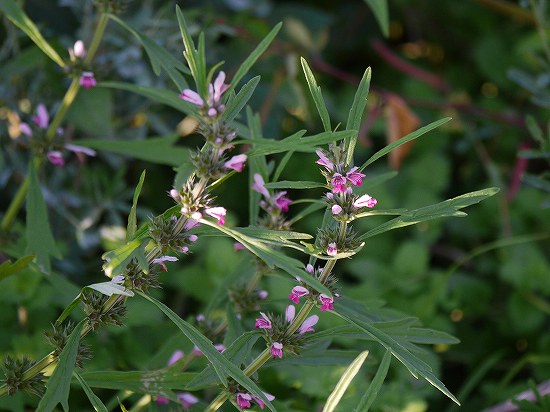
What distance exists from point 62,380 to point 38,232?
0.73ft

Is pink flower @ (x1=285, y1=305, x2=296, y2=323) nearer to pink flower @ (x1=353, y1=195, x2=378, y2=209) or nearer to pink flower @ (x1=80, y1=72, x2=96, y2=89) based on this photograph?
pink flower @ (x1=353, y1=195, x2=378, y2=209)

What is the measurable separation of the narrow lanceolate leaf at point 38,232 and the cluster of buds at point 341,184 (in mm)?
314

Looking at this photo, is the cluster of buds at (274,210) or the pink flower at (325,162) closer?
the pink flower at (325,162)

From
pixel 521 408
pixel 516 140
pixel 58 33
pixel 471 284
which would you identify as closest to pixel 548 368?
pixel 471 284

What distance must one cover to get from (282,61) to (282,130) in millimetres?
129

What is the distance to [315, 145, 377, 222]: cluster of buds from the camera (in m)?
0.58

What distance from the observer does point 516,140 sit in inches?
59.6

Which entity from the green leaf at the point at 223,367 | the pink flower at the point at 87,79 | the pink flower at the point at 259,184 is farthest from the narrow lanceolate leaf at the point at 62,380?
the pink flower at the point at 87,79

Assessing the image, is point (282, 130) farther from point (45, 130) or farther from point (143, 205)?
point (45, 130)

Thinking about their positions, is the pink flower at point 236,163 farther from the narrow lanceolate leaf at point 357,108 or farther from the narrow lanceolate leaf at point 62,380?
the narrow lanceolate leaf at point 62,380

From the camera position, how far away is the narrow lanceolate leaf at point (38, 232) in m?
0.76

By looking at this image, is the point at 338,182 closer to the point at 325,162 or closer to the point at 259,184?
the point at 325,162

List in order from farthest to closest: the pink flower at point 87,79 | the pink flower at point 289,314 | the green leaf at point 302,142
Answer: the pink flower at point 87,79
the pink flower at point 289,314
the green leaf at point 302,142

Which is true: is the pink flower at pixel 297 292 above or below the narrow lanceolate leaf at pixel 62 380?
above
